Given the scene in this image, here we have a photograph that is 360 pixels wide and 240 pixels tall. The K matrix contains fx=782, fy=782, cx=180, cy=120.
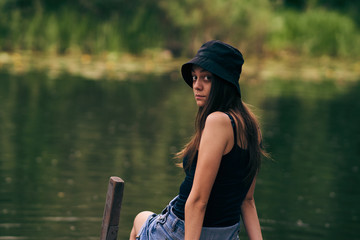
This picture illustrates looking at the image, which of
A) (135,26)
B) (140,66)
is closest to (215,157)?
(140,66)

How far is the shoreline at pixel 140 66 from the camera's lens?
19984mm

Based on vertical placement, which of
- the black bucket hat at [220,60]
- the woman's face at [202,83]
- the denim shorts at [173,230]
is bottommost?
the denim shorts at [173,230]

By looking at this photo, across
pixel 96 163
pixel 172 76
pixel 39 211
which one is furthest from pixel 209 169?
pixel 172 76

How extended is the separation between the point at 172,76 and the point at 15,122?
9463 mm

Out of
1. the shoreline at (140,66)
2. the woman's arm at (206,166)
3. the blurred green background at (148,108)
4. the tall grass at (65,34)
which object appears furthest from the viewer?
the tall grass at (65,34)

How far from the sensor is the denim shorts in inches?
140

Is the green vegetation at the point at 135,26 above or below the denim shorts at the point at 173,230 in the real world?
above

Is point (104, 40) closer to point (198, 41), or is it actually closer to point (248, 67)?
point (198, 41)

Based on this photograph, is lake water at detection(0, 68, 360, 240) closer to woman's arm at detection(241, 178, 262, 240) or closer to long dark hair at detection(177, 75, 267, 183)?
woman's arm at detection(241, 178, 262, 240)

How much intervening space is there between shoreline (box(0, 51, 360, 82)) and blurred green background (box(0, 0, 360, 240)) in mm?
62

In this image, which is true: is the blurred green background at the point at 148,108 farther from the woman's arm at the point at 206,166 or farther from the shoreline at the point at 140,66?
the woman's arm at the point at 206,166

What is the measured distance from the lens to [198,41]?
25094 millimetres

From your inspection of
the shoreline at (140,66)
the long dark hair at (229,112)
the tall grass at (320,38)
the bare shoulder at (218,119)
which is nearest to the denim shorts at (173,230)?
the long dark hair at (229,112)

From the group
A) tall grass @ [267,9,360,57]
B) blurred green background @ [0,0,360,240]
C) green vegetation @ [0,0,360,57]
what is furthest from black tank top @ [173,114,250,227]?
tall grass @ [267,9,360,57]
